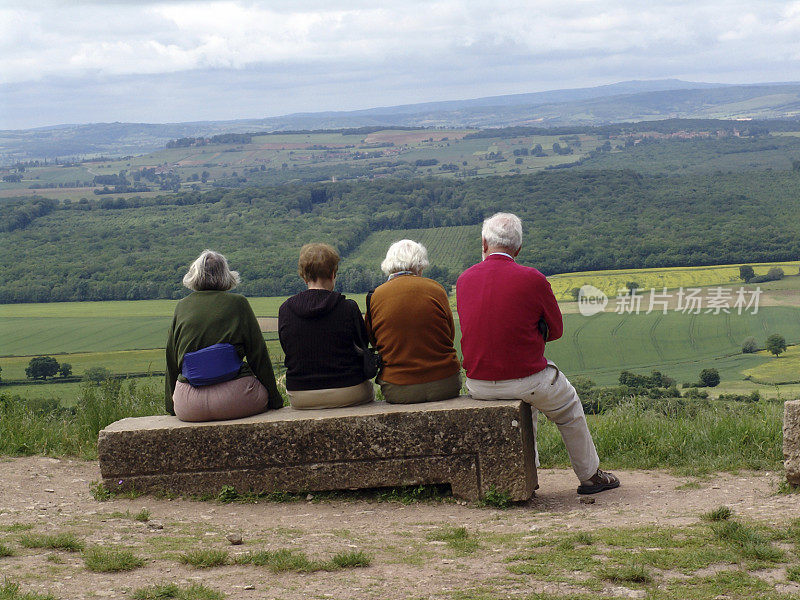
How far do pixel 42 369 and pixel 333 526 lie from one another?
98.7 feet

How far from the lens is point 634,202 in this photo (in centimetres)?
10294

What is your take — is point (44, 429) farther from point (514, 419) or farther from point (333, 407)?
point (514, 419)

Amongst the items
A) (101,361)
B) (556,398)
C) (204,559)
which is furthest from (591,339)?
(204,559)

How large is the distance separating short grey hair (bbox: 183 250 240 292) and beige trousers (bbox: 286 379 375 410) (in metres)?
0.82

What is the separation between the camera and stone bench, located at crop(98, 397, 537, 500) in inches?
190

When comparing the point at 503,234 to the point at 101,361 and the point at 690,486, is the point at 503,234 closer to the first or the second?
the point at 690,486

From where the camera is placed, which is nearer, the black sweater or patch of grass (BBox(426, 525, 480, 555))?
patch of grass (BBox(426, 525, 480, 555))

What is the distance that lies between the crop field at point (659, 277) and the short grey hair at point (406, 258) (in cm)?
5479

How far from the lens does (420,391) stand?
5.09 metres

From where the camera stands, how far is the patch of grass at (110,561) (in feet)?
11.2

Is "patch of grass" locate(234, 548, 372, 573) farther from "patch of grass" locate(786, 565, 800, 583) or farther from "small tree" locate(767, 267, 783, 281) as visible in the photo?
"small tree" locate(767, 267, 783, 281)

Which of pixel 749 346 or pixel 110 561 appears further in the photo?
pixel 749 346

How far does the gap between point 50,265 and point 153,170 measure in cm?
7450

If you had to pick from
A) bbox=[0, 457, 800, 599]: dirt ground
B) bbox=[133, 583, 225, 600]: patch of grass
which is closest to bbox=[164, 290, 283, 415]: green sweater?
bbox=[0, 457, 800, 599]: dirt ground
